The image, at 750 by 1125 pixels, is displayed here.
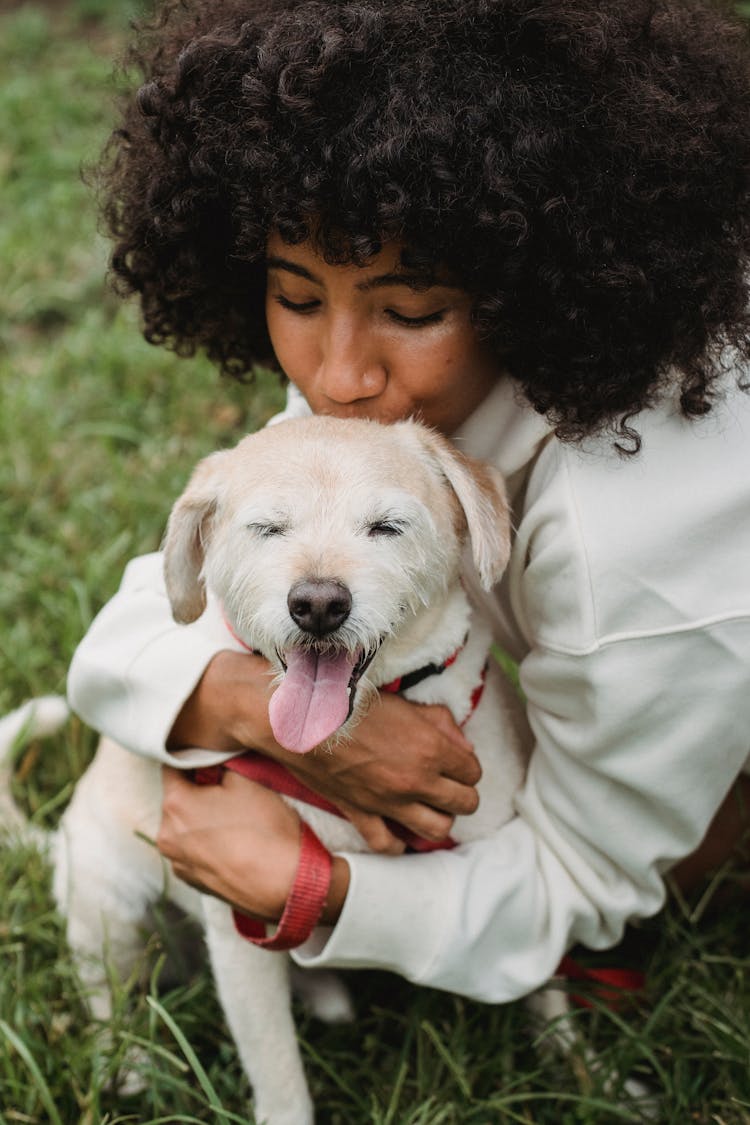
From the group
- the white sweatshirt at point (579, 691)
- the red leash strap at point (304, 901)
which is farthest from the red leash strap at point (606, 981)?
the red leash strap at point (304, 901)

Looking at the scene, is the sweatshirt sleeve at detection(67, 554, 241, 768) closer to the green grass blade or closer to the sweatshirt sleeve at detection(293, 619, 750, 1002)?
the sweatshirt sleeve at detection(293, 619, 750, 1002)

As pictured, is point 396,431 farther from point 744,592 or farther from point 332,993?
point 332,993

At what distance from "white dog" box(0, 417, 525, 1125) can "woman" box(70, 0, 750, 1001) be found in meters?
0.10

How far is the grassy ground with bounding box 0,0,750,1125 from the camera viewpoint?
7.79ft

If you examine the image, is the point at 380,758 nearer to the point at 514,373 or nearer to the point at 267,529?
the point at 267,529

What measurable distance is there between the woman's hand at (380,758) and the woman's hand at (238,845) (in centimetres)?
9

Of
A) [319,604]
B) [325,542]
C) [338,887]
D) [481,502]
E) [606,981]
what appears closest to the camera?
[319,604]

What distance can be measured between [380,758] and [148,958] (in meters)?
0.90

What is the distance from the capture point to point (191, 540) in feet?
7.15

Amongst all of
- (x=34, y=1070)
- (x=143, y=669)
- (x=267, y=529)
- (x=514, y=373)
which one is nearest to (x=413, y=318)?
(x=514, y=373)

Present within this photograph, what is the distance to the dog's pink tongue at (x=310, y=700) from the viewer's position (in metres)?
1.88

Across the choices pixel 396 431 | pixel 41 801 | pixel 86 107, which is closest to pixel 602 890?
pixel 396 431

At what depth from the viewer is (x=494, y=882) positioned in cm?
224

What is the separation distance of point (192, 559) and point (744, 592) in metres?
1.03
